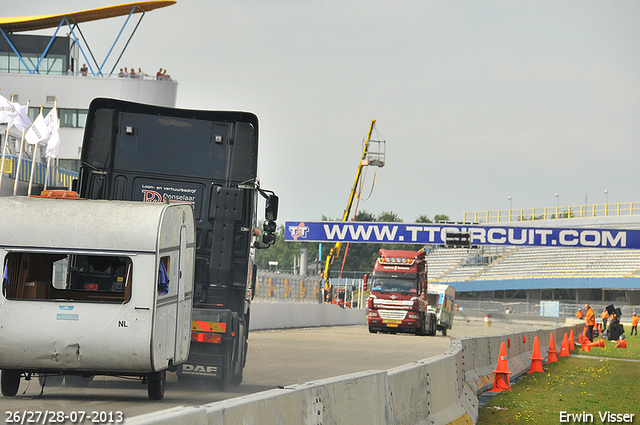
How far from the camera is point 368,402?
7156 mm

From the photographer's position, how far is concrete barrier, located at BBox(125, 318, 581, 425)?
484cm

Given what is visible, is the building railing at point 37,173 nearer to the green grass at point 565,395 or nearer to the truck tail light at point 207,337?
the green grass at point 565,395

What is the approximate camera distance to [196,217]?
1336 centimetres

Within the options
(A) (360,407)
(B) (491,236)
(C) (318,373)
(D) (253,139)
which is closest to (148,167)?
(D) (253,139)

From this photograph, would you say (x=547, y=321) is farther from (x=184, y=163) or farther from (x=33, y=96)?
(x=184, y=163)

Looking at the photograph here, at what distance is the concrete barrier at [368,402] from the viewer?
484 centimetres

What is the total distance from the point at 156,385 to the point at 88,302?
152cm

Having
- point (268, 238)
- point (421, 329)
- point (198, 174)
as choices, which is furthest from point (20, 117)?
point (198, 174)

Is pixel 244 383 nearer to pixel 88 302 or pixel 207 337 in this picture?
pixel 207 337

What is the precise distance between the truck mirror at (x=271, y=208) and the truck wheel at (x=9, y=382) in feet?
15.0

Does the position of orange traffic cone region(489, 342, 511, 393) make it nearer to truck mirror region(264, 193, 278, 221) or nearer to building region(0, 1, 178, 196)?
truck mirror region(264, 193, 278, 221)

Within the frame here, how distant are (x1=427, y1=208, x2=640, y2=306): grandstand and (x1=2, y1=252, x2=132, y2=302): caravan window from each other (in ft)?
227

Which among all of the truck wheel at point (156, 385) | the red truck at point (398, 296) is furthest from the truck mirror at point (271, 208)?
the red truck at point (398, 296)

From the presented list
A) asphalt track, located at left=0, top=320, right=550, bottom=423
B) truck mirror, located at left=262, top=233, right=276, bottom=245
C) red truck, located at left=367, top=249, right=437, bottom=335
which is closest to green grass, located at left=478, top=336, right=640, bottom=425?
asphalt track, located at left=0, top=320, right=550, bottom=423
